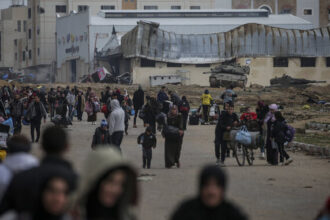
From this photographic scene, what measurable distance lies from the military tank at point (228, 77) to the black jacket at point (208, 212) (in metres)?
52.9

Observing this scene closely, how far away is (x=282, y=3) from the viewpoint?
88.8 m

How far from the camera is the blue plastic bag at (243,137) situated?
60.0ft

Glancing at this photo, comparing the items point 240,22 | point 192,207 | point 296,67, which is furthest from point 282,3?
point 192,207

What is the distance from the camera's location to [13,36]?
351 feet

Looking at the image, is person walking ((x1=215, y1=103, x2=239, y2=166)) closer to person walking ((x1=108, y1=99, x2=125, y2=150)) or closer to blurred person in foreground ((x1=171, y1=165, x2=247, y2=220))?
person walking ((x1=108, y1=99, x2=125, y2=150))

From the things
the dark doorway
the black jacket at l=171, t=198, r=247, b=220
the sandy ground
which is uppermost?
the dark doorway

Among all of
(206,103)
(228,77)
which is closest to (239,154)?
(206,103)

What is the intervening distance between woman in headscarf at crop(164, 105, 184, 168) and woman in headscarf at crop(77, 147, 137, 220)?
42.9 feet

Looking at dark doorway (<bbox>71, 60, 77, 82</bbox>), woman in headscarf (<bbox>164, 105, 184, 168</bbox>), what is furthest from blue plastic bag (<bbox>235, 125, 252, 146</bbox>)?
dark doorway (<bbox>71, 60, 77, 82</bbox>)

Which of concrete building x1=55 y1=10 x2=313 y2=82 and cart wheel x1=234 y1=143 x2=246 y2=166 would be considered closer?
cart wheel x1=234 y1=143 x2=246 y2=166

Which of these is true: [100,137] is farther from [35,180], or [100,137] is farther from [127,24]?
[127,24]

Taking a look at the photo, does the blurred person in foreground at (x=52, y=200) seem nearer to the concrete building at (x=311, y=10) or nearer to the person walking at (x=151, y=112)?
the person walking at (x=151, y=112)

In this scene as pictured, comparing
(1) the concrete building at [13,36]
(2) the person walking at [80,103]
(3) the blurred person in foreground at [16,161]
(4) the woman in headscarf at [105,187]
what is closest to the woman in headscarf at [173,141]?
(3) the blurred person in foreground at [16,161]

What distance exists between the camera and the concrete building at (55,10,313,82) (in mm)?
74438
